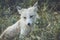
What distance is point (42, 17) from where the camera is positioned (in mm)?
7324

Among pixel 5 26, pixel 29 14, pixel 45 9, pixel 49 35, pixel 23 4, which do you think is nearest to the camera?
pixel 49 35

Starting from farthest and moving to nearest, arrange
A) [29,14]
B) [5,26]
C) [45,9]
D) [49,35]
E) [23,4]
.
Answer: [23,4]
[45,9]
[5,26]
[29,14]
[49,35]

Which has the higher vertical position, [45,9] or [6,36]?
[45,9]

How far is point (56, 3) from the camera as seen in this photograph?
886 cm

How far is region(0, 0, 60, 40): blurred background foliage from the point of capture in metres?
6.50

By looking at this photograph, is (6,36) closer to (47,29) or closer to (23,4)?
(47,29)

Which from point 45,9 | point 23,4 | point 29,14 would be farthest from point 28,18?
point 23,4

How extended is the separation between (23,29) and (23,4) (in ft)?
6.69

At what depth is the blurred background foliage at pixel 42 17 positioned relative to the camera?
6500 millimetres

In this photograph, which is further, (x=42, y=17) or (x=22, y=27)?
(x=42, y=17)

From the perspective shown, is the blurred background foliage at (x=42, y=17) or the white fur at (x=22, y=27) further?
the white fur at (x=22, y=27)

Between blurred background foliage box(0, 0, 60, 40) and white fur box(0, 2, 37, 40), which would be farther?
white fur box(0, 2, 37, 40)

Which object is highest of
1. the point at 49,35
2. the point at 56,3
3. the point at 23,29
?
the point at 56,3

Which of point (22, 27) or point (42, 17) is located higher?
point (42, 17)
